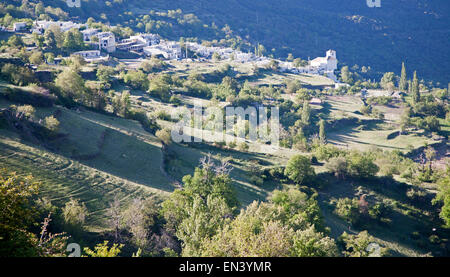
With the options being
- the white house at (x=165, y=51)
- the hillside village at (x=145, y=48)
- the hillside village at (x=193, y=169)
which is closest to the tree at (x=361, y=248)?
the hillside village at (x=193, y=169)

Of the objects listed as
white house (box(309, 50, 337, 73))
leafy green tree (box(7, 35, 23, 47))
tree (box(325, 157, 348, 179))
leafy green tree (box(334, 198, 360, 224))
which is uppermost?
leafy green tree (box(7, 35, 23, 47))

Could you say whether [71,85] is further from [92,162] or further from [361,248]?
[361,248]

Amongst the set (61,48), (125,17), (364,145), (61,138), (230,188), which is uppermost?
(125,17)

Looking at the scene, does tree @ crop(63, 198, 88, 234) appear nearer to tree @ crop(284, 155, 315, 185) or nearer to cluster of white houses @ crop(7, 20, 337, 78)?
tree @ crop(284, 155, 315, 185)

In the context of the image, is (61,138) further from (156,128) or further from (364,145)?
(364,145)

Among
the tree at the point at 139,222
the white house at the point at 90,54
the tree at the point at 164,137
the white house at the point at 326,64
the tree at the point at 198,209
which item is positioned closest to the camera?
the tree at the point at 198,209

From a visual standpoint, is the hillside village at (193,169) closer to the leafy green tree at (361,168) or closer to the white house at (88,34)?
the leafy green tree at (361,168)

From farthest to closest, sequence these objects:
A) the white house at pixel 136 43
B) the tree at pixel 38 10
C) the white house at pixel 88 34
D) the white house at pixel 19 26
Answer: the tree at pixel 38 10
the white house at pixel 136 43
the white house at pixel 88 34
the white house at pixel 19 26

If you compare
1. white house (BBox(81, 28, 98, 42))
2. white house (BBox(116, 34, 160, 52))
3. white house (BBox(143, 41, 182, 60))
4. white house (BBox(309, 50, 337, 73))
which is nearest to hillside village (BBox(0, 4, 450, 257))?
white house (BBox(81, 28, 98, 42))
